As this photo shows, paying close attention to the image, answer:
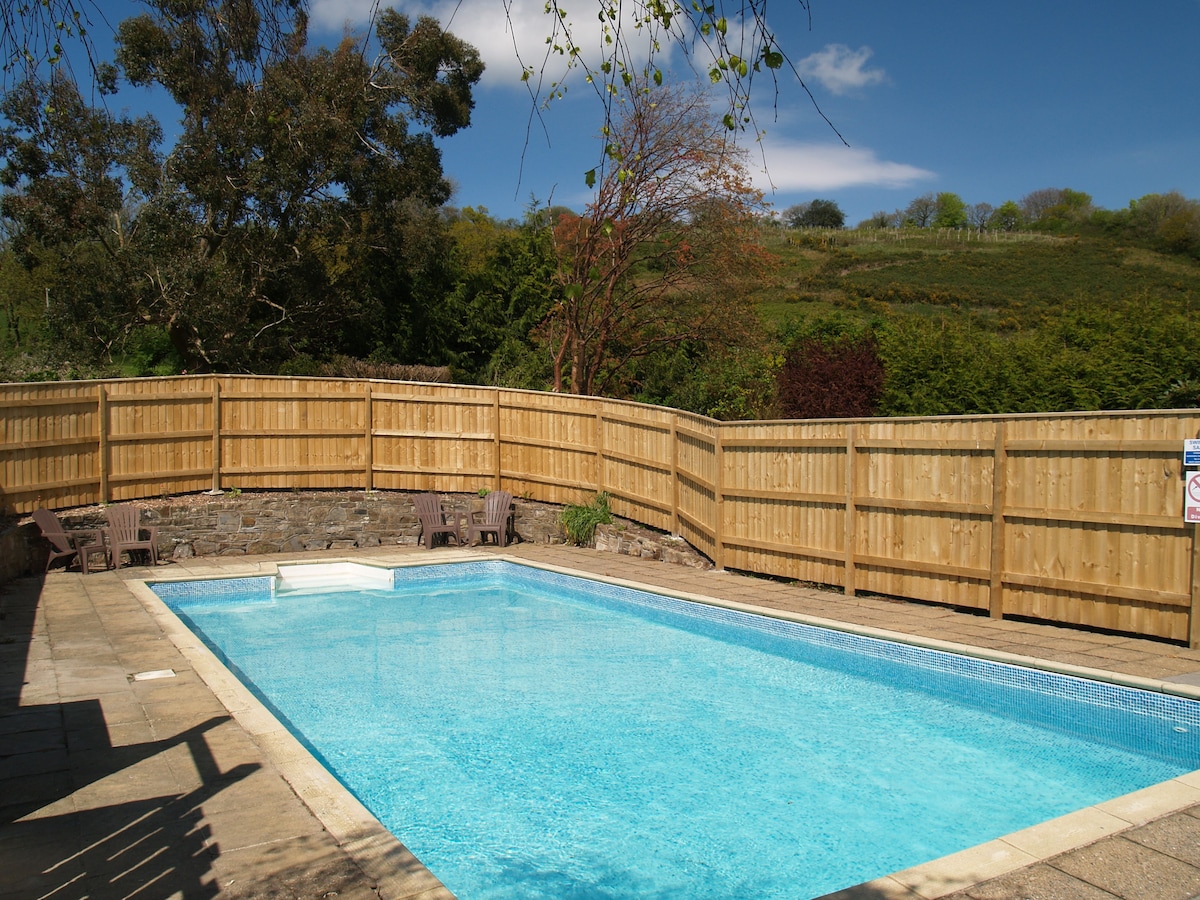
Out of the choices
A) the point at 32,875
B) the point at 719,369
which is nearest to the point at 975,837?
the point at 32,875

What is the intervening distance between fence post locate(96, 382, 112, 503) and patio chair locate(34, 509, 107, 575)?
1.25 metres

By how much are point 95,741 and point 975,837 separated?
504cm

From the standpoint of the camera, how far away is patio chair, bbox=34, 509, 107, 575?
11.3 m

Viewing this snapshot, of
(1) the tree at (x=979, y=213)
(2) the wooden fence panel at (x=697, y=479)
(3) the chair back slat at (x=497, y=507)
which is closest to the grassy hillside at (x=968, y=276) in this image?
(1) the tree at (x=979, y=213)

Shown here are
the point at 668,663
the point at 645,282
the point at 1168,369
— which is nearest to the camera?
the point at 668,663

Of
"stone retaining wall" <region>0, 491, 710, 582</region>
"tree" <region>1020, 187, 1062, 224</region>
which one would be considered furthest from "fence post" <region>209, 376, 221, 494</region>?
"tree" <region>1020, 187, 1062, 224</region>

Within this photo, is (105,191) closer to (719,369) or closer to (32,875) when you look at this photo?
(719,369)

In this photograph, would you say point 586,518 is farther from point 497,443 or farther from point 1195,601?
point 1195,601

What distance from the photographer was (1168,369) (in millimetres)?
11492

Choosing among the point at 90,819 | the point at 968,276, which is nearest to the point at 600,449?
the point at 90,819

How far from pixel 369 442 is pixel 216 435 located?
2299 millimetres

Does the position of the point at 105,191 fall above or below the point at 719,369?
above

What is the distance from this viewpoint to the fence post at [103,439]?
42.0 ft

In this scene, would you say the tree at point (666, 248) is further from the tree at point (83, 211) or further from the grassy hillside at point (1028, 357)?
the tree at point (83, 211)
